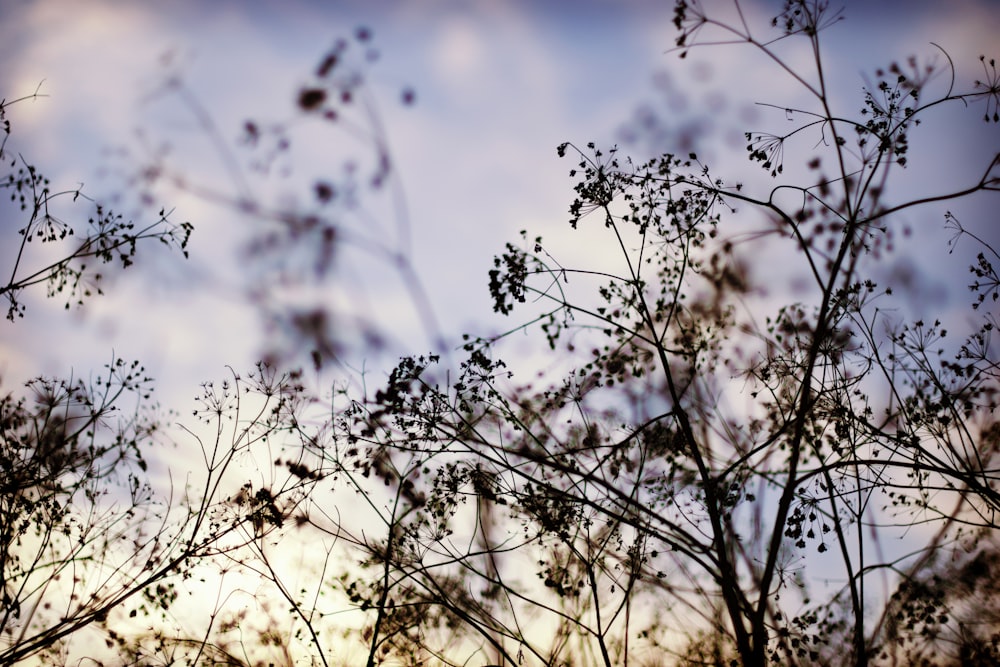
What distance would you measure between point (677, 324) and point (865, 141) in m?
2.45

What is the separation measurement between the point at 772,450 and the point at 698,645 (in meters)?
2.72

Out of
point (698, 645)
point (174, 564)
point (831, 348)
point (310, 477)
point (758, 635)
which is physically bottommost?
point (758, 635)

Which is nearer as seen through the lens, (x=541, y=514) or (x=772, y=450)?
(x=541, y=514)

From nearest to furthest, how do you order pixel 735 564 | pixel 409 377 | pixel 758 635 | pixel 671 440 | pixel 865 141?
pixel 758 635, pixel 865 141, pixel 409 377, pixel 671 440, pixel 735 564

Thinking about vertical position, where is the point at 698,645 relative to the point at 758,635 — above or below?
above

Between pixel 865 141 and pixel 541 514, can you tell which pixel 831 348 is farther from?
pixel 541 514

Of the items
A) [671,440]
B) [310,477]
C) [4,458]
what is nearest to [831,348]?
[671,440]

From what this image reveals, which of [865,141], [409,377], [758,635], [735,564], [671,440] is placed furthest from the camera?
[735,564]

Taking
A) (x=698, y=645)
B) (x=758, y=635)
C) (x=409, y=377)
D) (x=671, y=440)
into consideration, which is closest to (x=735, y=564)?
(x=698, y=645)

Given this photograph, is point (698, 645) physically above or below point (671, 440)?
below

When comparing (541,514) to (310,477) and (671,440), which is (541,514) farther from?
(310,477)

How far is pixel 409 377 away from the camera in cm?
684

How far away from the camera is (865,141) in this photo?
252 inches

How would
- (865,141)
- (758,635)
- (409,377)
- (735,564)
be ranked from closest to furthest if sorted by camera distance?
(758,635) → (865,141) → (409,377) → (735,564)
